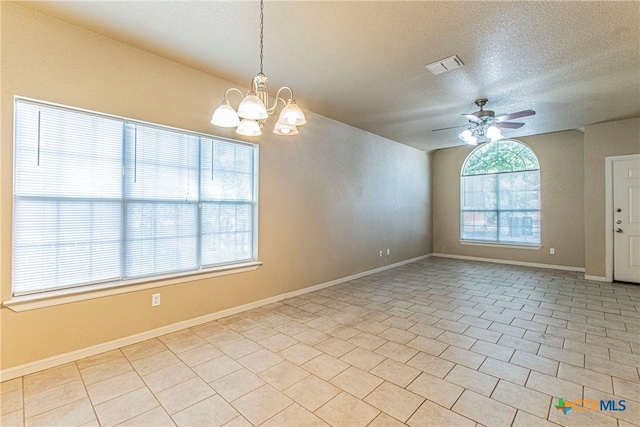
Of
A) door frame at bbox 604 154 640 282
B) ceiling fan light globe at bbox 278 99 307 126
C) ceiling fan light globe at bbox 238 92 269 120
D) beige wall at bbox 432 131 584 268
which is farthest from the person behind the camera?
beige wall at bbox 432 131 584 268

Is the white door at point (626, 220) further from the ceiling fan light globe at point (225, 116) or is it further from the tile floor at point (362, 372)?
the ceiling fan light globe at point (225, 116)

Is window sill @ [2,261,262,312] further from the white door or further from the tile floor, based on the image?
the white door

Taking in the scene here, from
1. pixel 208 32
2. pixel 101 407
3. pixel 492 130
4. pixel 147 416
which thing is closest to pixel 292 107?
pixel 208 32

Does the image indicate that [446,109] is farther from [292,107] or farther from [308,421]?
[308,421]

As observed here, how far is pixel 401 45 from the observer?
2.74 meters

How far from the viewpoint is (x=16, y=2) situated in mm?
2217

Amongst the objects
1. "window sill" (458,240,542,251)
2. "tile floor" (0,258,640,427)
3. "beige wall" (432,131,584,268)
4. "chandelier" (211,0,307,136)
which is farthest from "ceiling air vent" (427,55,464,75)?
"window sill" (458,240,542,251)

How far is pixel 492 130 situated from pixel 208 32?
3.61m

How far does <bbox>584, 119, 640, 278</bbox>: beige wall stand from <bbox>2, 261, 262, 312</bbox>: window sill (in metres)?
6.11

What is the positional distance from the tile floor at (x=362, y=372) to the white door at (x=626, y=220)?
154 cm

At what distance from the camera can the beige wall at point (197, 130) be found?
7.45 ft

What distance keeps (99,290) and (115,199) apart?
823 mm

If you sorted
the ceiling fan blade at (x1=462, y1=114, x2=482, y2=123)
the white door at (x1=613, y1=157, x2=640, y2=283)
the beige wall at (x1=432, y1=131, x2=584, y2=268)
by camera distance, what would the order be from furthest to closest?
the beige wall at (x1=432, y1=131, x2=584, y2=268), the white door at (x1=613, y1=157, x2=640, y2=283), the ceiling fan blade at (x1=462, y1=114, x2=482, y2=123)

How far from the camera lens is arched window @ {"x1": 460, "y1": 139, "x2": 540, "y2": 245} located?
6.49m
